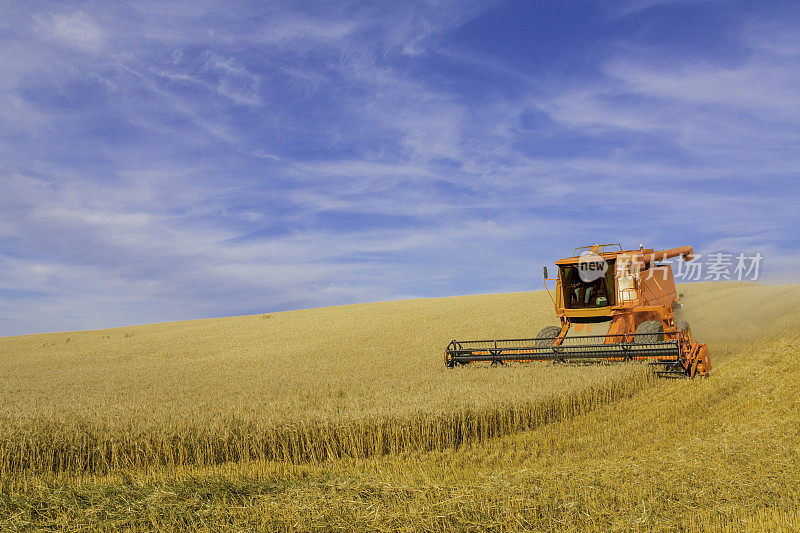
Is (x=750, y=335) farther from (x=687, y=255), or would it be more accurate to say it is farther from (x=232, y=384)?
(x=232, y=384)

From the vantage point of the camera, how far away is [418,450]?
6.27m

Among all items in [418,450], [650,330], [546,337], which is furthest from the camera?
[546,337]

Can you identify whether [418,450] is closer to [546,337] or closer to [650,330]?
[546,337]

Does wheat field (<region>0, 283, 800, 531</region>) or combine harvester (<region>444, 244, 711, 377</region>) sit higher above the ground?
combine harvester (<region>444, 244, 711, 377</region>)

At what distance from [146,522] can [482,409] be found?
155 inches

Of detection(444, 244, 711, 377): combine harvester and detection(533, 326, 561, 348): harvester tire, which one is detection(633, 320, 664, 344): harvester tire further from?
detection(533, 326, 561, 348): harvester tire

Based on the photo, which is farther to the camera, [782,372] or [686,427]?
[782,372]

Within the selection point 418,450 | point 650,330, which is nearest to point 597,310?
point 650,330

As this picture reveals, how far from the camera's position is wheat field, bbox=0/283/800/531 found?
3982 millimetres

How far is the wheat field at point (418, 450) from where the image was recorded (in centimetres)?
398

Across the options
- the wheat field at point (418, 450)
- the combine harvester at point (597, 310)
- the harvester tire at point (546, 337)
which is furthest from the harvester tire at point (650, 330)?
the harvester tire at point (546, 337)

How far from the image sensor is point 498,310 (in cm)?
2409

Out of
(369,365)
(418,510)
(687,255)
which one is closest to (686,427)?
(418,510)

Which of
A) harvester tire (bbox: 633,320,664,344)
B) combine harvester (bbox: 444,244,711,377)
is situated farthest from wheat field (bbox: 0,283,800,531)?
harvester tire (bbox: 633,320,664,344)
